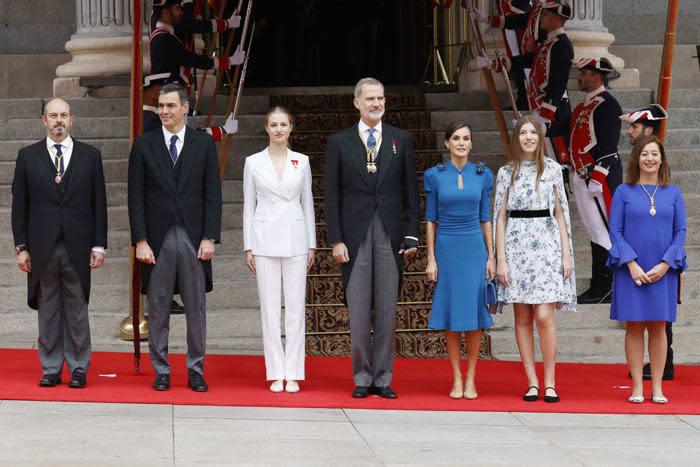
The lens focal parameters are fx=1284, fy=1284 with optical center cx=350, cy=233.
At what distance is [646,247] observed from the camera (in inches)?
274

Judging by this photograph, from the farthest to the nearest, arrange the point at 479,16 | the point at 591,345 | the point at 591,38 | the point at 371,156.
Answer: the point at 591,38, the point at 479,16, the point at 591,345, the point at 371,156

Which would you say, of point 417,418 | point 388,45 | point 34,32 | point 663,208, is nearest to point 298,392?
point 417,418

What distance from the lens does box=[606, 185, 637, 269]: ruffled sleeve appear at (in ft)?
22.8

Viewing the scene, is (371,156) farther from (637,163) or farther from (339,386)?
(637,163)

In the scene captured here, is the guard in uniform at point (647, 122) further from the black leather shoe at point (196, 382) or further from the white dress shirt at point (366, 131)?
the black leather shoe at point (196, 382)

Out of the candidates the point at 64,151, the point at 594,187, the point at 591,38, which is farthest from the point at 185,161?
the point at 591,38

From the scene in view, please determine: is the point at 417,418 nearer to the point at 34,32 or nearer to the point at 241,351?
the point at 241,351

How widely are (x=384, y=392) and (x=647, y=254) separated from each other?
1.61 m

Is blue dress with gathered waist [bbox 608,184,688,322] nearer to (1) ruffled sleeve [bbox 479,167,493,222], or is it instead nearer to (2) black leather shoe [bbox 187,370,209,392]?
(1) ruffled sleeve [bbox 479,167,493,222]

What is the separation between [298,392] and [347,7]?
1140 cm

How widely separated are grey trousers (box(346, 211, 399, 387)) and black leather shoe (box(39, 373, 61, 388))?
5.46 ft

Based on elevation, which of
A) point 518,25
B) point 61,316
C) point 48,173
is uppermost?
point 518,25

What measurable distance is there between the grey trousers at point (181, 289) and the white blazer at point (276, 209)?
0.34 metres

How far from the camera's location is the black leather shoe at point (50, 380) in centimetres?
711
